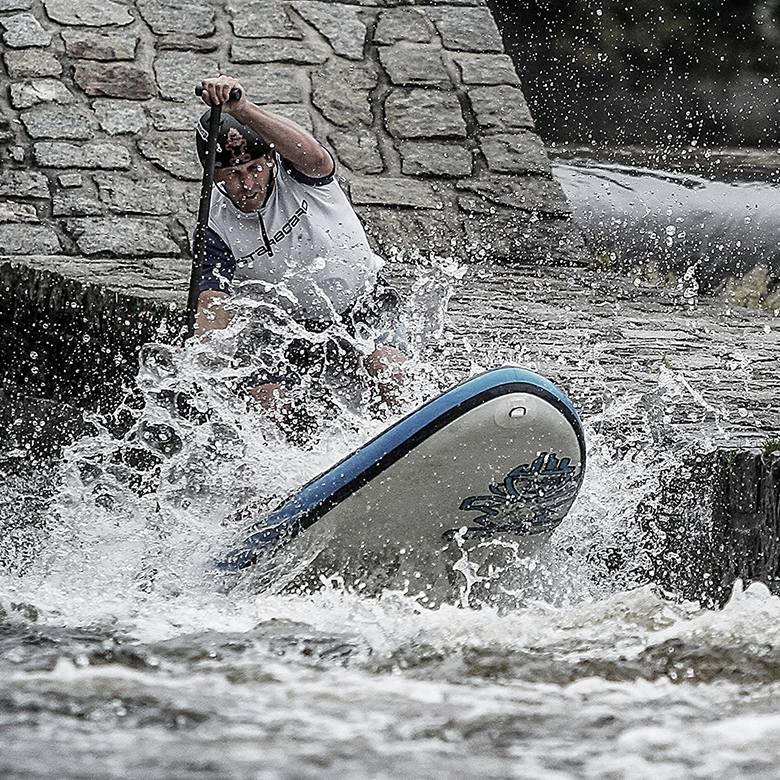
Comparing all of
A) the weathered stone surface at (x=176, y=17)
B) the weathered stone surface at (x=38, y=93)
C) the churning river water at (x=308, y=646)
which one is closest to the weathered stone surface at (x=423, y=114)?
the weathered stone surface at (x=176, y=17)

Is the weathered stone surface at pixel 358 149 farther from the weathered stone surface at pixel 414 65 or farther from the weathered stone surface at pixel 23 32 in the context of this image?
the weathered stone surface at pixel 23 32

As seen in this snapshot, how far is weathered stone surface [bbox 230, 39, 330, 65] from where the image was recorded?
7277 millimetres

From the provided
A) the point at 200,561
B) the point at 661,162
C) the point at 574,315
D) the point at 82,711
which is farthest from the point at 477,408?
the point at 661,162

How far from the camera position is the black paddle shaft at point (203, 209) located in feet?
11.5

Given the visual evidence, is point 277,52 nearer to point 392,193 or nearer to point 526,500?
point 392,193

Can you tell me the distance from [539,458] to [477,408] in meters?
0.25

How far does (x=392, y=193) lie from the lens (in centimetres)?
702

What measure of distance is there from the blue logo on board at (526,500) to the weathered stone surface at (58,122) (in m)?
4.31

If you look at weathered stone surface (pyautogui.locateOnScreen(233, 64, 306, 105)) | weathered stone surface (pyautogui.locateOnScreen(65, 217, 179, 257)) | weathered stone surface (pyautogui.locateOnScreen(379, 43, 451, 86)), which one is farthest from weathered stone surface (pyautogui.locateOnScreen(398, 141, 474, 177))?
weathered stone surface (pyautogui.locateOnScreen(65, 217, 179, 257))

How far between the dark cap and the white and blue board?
42.0 inches

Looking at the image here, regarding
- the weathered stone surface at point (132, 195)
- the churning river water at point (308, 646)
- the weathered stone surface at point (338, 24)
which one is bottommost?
the churning river water at point (308, 646)

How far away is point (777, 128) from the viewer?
36.1 feet

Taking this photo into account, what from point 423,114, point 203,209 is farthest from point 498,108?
point 203,209

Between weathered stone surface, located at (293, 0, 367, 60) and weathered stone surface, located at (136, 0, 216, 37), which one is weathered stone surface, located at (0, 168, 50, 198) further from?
weathered stone surface, located at (293, 0, 367, 60)
